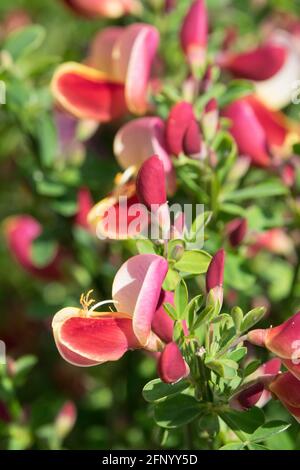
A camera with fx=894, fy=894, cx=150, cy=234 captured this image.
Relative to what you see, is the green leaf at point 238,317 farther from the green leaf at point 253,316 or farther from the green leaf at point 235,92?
the green leaf at point 235,92

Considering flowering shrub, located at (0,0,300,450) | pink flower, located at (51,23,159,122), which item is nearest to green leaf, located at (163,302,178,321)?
flowering shrub, located at (0,0,300,450)

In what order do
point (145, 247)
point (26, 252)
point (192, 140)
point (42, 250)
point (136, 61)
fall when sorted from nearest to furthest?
1. point (145, 247)
2. point (192, 140)
3. point (136, 61)
4. point (42, 250)
5. point (26, 252)

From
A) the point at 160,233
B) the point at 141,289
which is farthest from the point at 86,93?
the point at 141,289

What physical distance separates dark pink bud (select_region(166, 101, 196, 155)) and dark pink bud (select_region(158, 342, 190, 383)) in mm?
306

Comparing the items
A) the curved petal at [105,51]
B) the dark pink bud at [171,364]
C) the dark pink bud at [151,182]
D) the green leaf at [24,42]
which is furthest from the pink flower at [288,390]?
the green leaf at [24,42]

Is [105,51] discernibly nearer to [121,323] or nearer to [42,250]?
[42,250]

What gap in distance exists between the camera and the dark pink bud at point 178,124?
1013mm

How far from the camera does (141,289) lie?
822mm

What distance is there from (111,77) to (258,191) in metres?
0.27

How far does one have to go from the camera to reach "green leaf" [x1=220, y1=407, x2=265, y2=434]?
2.93ft

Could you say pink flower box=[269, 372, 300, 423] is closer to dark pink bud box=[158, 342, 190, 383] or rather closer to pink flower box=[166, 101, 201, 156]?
dark pink bud box=[158, 342, 190, 383]

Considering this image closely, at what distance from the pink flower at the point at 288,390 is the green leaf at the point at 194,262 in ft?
0.43
